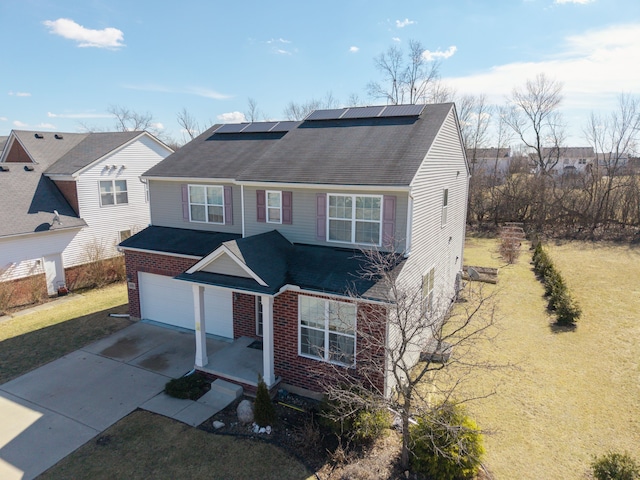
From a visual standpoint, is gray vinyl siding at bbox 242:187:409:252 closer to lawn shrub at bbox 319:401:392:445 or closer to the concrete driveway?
lawn shrub at bbox 319:401:392:445

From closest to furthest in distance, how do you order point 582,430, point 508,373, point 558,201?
point 582,430, point 508,373, point 558,201

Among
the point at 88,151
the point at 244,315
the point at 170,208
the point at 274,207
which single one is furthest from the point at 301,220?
the point at 88,151

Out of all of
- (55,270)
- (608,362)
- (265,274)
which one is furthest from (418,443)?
(55,270)

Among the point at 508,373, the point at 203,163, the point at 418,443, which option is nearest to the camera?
the point at 418,443

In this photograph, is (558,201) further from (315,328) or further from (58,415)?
(58,415)

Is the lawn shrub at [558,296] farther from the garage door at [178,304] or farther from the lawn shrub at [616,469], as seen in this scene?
the garage door at [178,304]

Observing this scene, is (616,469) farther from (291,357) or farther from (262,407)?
(291,357)
